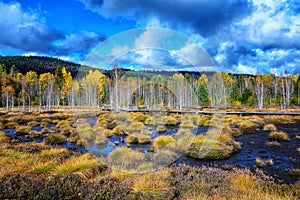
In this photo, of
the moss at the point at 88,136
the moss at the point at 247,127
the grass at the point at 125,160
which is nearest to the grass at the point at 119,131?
the moss at the point at 88,136

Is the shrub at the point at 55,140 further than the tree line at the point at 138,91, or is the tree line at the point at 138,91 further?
the tree line at the point at 138,91

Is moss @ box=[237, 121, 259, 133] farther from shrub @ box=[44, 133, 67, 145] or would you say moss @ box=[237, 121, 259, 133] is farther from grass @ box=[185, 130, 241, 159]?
shrub @ box=[44, 133, 67, 145]

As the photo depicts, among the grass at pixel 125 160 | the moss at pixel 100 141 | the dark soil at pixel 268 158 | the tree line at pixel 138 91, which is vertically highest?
the tree line at pixel 138 91

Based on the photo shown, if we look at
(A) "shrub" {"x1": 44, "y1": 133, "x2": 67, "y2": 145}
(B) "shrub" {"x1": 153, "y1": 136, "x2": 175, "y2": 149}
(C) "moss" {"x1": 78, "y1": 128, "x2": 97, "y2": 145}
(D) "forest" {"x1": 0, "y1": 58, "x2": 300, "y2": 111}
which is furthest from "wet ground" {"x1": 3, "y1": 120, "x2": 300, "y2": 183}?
(D) "forest" {"x1": 0, "y1": 58, "x2": 300, "y2": 111}

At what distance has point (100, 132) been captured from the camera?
64.9ft

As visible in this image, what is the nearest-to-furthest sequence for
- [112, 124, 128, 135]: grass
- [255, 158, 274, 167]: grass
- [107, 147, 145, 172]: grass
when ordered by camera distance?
[107, 147, 145, 172]: grass < [255, 158, 274, 167]: grass < [112, 124, 128, 135]: grass

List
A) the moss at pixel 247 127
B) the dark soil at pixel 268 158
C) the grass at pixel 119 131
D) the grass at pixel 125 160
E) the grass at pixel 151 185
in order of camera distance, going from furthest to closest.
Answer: the moss at pixel 247 127 → the grass at pixel 119 131 → the dark soil at pixel 268 158 → the grass at pixel 125 160 → the grass at pixel 151 185

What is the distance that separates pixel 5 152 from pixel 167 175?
8.47 meters

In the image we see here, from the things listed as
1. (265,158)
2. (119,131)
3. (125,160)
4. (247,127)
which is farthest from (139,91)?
(125,160)

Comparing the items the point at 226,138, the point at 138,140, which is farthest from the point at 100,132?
the point at 226,138

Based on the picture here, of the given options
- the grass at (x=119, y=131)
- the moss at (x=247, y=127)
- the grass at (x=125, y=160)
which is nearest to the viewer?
the grass at (x=125, y=160)

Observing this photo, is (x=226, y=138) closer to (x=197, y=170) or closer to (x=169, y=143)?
(x=169, y=143)

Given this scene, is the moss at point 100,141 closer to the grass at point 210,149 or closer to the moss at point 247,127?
Result: the grass at point 210,149

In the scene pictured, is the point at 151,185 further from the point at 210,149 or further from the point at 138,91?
the point at 138,91
